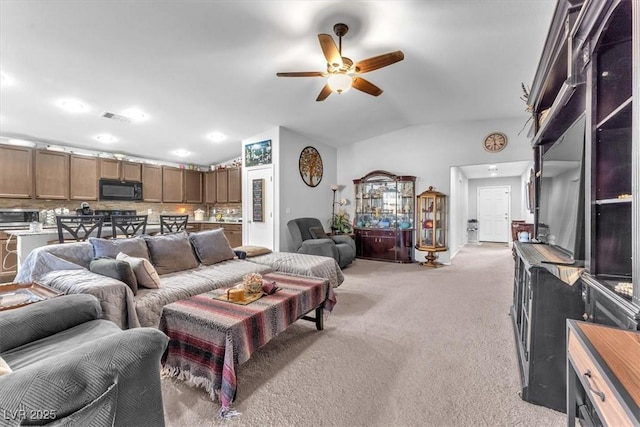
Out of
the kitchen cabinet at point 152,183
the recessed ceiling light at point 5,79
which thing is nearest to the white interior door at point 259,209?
the kitchen cabinet at point 152,183

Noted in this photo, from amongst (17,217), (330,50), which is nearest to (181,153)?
(17,217)

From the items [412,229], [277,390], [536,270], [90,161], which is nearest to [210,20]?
[277,390]

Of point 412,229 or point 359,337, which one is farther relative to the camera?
point 412,229

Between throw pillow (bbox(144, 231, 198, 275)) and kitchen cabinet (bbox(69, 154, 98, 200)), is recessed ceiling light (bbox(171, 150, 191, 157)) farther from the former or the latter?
throw pillow (bbox(144, 231, 198, 275))

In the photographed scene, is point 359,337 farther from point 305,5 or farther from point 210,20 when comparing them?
point 210,20

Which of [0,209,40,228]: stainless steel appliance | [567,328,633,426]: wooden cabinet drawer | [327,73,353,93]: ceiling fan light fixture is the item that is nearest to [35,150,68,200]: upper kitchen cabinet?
[0,209,40,228]: stainless steel appliance

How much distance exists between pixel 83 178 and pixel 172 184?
164 cm

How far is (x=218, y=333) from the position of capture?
1.65 meters

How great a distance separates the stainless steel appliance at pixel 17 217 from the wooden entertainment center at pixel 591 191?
21.9ft

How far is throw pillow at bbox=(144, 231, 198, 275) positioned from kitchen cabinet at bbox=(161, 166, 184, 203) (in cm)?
381

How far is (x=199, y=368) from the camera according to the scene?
172 centimetres

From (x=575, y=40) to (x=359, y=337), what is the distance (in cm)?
234

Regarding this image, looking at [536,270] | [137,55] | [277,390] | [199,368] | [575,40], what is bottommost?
[277,390]

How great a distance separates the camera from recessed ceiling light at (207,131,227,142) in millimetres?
5239
